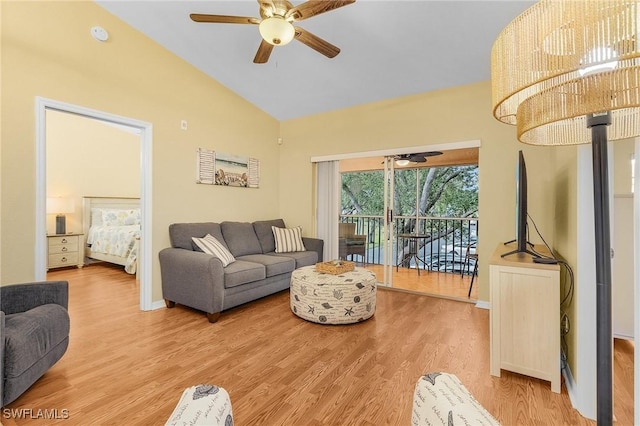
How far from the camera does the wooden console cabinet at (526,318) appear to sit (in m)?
1.82

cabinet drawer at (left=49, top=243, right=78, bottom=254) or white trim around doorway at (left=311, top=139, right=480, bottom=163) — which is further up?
white trim around doorway at (left=311, top=139, right=480, bottom=163)

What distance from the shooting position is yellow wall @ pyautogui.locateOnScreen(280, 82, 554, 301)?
3.19m

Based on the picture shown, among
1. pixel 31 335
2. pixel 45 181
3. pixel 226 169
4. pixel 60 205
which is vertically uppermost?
pixel 226 169

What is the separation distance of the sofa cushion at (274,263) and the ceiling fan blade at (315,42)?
2.37 meters

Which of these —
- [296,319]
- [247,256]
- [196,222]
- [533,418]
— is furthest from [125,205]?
[533,418]

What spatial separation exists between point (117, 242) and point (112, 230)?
1.20 ft

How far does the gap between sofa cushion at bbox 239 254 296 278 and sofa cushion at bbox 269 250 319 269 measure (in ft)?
0.36

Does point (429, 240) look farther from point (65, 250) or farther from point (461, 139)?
point (65, 250)

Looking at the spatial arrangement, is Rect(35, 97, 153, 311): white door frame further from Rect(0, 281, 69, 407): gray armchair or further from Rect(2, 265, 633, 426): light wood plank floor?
Rect(0, 281, 69, 407): gray armchair

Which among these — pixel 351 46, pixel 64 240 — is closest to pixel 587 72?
pixel 351 46

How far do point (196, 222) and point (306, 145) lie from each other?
2.15m

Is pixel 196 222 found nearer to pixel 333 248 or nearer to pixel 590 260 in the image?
pixel 333 248

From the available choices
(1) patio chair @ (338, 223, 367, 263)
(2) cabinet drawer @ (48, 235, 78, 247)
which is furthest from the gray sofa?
(2) cabinet drawer @ (48, 235, 78, 247)

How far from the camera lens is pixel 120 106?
10.1 ft
